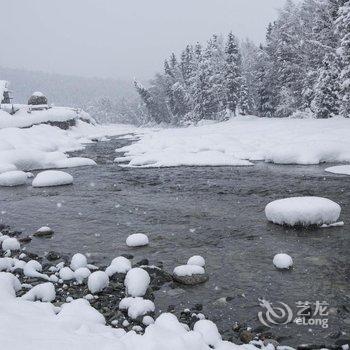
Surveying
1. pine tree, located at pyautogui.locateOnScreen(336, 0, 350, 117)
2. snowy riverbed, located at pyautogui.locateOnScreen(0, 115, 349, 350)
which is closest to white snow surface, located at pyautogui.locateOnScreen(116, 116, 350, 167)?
snowy riverbed, located at pyautogui.locateOnScreen(0, 115, 349, 350)

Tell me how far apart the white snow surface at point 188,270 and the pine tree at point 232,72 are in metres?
44.1

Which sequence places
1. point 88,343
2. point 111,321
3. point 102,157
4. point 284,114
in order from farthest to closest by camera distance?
point 284,114
point 102,157
point 111,321
point 88,343

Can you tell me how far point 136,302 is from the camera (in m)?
5.73

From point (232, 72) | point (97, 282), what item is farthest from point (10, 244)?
point (232, 72)

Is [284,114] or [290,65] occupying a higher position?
[290,65]

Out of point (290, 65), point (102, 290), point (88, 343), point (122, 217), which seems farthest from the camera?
point (290, 65)

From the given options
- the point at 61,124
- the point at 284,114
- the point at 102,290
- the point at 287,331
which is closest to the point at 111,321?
the point at 102,290

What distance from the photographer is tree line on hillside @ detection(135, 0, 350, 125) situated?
32.2 m

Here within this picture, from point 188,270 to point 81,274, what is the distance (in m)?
1.79

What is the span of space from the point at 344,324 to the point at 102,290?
137 inches

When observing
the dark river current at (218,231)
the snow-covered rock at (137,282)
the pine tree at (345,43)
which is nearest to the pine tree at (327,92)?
the pine tree at (345,43)

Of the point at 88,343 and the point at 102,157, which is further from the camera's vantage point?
the point at 102,157

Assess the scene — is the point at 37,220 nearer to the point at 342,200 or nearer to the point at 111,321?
the point at 111,321

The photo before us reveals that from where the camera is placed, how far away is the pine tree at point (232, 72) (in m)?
48.0
